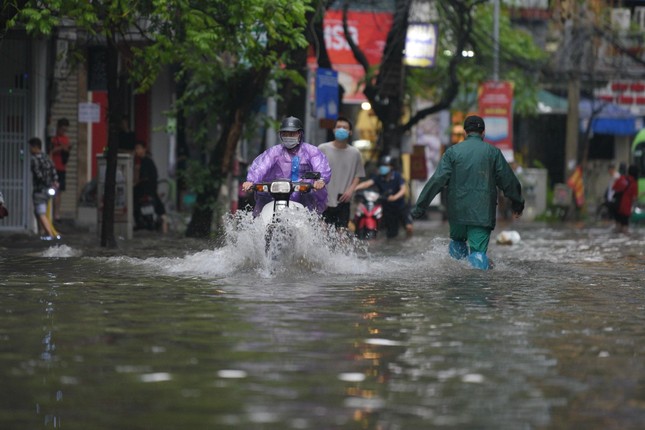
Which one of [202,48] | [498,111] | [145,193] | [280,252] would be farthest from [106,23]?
[498,111]

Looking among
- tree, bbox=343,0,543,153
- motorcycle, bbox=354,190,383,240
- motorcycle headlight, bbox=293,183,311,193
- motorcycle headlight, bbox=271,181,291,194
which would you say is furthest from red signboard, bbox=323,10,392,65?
motorcycle headlight, bbox=271,181,291,194

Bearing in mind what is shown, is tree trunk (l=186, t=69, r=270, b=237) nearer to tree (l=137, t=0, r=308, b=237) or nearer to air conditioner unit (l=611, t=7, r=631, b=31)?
tree (l=137, t=0, r=308, b=237)

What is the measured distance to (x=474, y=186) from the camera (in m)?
16.0

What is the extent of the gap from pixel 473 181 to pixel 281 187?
6.75 feet

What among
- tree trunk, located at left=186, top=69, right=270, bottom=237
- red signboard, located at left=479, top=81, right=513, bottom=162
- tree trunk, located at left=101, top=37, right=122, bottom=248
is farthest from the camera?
red signboard, located at left=479, top=81, right=513, bottom=162

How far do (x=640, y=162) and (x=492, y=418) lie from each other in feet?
132

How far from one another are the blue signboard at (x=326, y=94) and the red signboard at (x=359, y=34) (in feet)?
25.3

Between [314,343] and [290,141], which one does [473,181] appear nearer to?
[290,141]

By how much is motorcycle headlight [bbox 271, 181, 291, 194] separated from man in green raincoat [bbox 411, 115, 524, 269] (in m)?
1.42

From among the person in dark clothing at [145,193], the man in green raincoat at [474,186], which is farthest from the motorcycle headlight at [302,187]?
the person in dark clothing at [145,193]

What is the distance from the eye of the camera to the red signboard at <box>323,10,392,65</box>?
122ft

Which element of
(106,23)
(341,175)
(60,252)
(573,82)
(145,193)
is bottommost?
(60,252)

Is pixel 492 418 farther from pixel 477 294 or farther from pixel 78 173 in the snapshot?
pixel 78 173

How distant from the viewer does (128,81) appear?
854 inches
